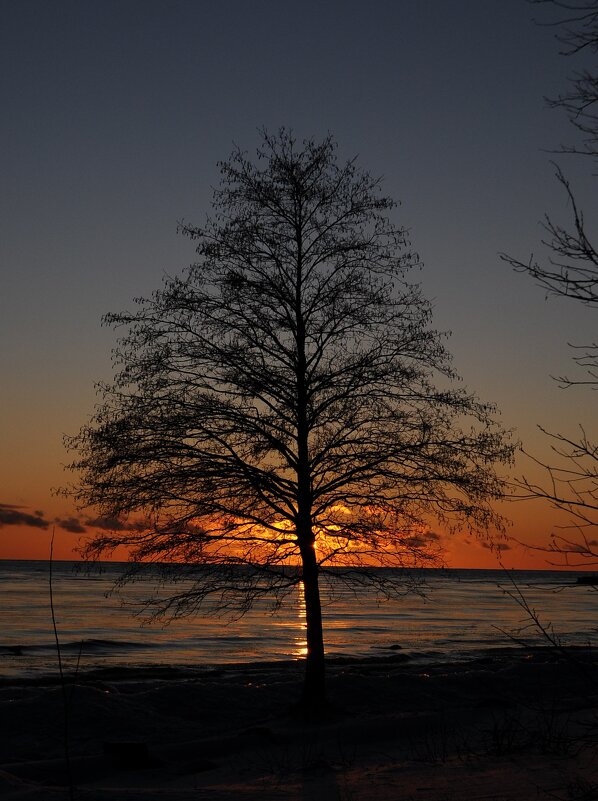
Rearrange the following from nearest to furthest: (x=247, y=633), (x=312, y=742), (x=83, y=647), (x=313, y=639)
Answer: (x=312, y=742), (x=313, y=639), (x=83, y=647), (x=247, y=633)

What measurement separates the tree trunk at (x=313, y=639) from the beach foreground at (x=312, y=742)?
1.03 feet

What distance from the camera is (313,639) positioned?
1591 centimetres

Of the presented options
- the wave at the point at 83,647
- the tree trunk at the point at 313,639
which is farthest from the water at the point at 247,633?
the tree trunk at the point at 313,639

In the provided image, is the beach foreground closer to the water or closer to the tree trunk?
the tree trunk

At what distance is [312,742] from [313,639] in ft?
6.00

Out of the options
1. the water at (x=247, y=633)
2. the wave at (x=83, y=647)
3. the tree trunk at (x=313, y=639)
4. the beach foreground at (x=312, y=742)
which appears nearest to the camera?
the beach foreground at (x=312, y=742)

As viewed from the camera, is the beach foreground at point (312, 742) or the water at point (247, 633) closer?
the beach foreground at point (312, 742)

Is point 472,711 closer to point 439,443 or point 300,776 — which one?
point 439,443

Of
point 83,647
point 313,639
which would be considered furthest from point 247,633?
point 313,639

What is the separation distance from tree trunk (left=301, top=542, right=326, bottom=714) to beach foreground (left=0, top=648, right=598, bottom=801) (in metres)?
0.31

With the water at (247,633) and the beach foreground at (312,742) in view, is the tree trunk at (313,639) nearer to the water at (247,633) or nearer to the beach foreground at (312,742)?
the beach foreground at (312,742)

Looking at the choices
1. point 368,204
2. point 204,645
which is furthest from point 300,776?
point 204,645

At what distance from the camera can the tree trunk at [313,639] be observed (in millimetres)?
15875

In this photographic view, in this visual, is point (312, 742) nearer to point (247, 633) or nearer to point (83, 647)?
point (83, 647)
